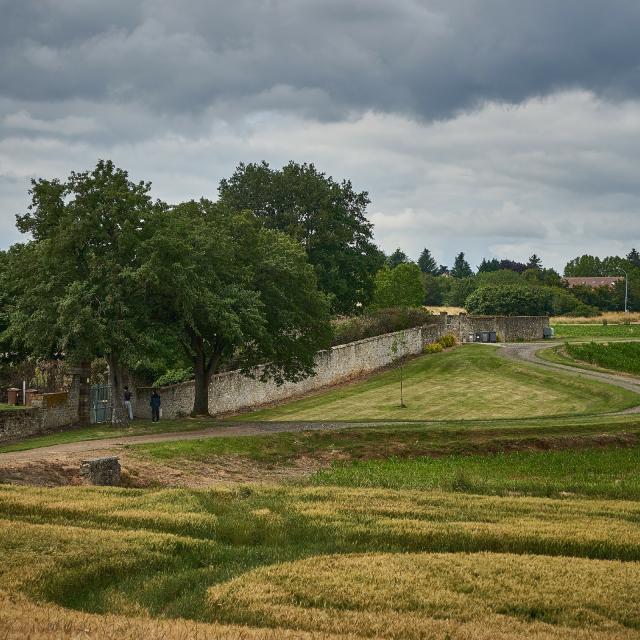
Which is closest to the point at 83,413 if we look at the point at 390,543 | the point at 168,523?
the point at 168,523

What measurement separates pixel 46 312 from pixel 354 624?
2571cm

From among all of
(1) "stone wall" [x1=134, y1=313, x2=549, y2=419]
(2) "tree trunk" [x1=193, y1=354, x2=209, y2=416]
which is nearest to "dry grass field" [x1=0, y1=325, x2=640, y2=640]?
(2) "tree trunk" [x1=193, y1=354, x2=209, y2=416]

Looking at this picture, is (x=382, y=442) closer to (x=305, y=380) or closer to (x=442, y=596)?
(x=442, y=596)

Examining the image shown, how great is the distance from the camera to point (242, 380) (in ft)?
162

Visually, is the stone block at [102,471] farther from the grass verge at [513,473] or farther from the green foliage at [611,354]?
the green foliage at [611,354]

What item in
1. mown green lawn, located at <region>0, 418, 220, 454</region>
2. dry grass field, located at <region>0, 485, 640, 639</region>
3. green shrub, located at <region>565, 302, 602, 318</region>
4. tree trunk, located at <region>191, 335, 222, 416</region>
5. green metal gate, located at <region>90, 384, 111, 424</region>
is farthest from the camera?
green shrub, located at <region>565, 302, 602, 318</region>

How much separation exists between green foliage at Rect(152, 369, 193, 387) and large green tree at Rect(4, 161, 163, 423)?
13.0 metres

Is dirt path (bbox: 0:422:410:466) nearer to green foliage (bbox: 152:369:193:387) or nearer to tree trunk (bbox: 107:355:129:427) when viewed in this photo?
tree trunk (bbox: 107:355:129:427)

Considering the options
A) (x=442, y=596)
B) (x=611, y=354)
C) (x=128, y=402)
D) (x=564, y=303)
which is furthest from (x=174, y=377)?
(x=564, y=303)

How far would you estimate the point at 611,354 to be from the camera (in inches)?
2363

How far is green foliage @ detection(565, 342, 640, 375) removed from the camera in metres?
57.2

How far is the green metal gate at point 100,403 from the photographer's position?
1593 inches

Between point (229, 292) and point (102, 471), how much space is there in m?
17.6

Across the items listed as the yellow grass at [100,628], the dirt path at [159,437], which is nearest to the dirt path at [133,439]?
the dirt path at [159,437]
